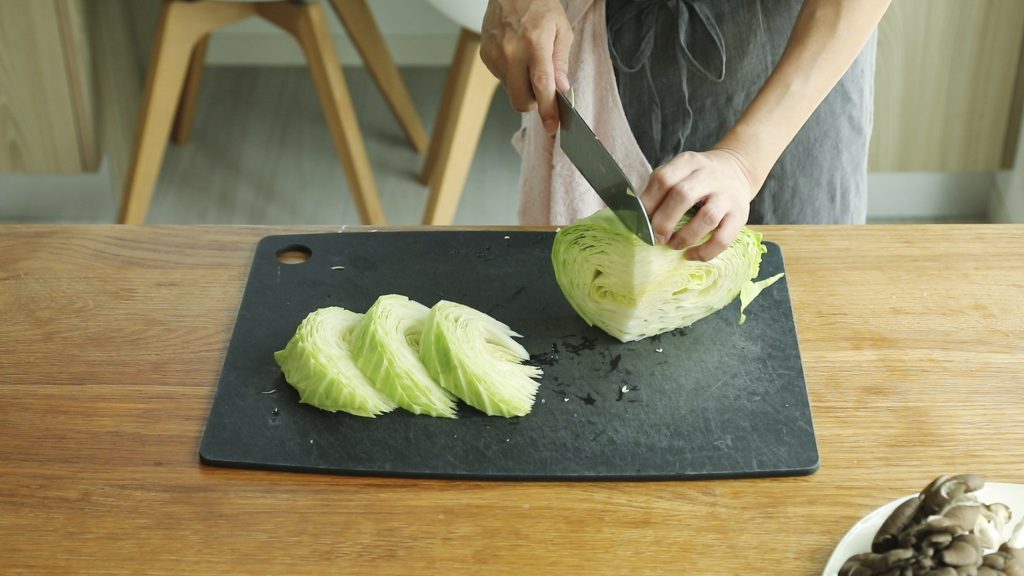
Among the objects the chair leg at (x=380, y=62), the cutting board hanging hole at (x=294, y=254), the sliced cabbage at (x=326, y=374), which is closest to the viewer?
the sliced cabbage at (x=326, y=374)

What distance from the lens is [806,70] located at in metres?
1.32

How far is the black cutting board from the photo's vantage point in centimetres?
111

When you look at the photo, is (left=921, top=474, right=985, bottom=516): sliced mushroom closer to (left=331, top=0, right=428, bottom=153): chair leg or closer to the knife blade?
the knife blade

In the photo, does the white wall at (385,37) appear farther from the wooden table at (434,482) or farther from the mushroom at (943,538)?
the mushroom at (943,538)

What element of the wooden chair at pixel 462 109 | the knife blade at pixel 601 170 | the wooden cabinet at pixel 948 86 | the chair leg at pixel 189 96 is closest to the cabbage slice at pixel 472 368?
the knife blade at pixel 601 170

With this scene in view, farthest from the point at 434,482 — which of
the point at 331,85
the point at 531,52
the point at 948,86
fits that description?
the point at 948,86

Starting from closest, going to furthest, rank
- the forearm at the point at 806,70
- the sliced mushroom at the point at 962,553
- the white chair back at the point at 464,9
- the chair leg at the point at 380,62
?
the sliced mushroom at the point at 962,553, the forearm at the point at 806,70, the white chair back at the point at 464,9, the chair leg at the point at 380,62

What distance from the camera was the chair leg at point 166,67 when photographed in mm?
2615

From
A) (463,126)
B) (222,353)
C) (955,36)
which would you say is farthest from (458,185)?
(222,353)

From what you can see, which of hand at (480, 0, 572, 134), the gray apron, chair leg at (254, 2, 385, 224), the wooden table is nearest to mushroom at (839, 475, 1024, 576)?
the wooden table

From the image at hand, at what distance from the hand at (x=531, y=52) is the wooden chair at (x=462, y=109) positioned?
39.0 inches

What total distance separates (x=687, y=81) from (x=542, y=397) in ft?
2.02

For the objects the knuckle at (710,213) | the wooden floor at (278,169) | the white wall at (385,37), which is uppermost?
the knuckle at (710,213)

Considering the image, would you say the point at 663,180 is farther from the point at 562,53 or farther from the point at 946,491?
the point at 946,491
